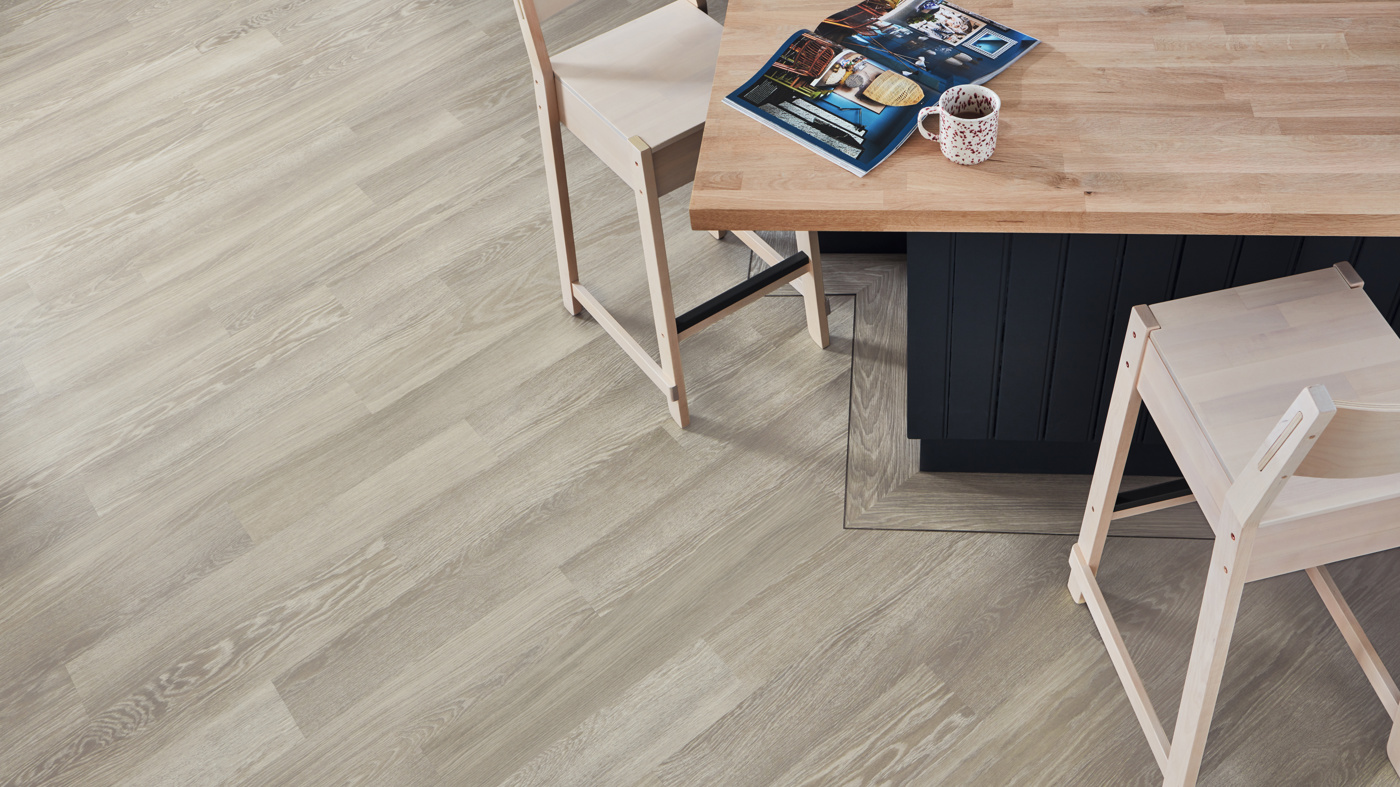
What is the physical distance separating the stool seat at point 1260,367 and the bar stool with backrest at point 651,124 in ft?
2.75

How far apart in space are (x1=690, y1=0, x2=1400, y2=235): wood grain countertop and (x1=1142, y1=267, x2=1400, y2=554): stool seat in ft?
0.54

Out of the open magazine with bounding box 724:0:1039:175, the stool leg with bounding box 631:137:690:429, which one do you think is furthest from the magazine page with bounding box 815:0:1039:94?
the stool leg with bounding box 631:137:690:429

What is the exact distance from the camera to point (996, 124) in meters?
1.34

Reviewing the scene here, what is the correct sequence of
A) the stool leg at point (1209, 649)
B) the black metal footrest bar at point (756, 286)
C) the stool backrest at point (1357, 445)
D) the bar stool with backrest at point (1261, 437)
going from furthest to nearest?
the black metal footrest bar at point (756, 286) < the stool leg at point (1209, 649) < the bar stool with backrest at point (1261, 437) < the stool backrest at point (1357, 445)

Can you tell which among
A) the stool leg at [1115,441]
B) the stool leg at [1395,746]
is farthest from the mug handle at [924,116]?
the stool leg at [1395,746]

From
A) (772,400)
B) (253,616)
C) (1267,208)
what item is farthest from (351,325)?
(1267,208)

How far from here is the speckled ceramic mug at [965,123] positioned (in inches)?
52.1

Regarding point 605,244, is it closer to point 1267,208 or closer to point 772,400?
point 772,400

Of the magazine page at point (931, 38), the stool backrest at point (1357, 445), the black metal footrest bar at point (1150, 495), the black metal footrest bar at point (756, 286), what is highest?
the magazine page at point (931, 38)

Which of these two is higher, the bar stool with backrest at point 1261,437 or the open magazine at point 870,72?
the open magazine at point 870,72

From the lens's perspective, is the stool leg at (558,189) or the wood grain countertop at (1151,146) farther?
the stool leg at (558,189)

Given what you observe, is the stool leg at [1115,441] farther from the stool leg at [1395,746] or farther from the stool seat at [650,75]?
the stool seat at [650,75]

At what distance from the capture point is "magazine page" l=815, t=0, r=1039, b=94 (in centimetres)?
150

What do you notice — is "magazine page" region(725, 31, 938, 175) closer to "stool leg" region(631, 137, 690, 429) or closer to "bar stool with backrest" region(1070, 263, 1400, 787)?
"stool leg" region(631, 137, 690, 429)
